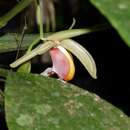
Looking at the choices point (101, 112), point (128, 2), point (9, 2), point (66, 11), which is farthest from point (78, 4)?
point (128, 2)

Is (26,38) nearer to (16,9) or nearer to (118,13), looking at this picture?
(16,9)

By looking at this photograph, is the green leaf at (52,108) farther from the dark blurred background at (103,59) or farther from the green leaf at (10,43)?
the dark blurred background at (103,59)

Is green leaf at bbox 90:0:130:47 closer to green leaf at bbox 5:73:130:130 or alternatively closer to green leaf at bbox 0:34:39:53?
green leaf at bbox 5:73:130:130

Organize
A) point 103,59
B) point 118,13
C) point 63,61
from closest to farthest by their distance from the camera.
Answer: point 118,13 → point 63,61 → point 103,59

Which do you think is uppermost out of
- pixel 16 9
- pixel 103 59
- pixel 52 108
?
pixel 16 9

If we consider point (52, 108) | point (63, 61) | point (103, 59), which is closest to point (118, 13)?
point (52, 108)

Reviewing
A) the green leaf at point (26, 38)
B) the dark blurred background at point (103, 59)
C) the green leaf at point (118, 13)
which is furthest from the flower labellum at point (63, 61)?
the dark blurred background at point (103, 59)
